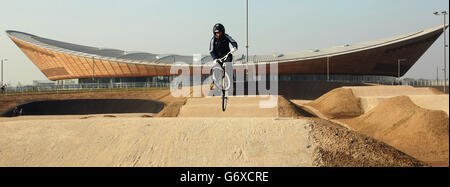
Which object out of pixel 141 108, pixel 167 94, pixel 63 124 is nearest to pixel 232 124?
pixel 63 124

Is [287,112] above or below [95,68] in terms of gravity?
below

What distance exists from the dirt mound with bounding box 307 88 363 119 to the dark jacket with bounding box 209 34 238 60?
112 feet

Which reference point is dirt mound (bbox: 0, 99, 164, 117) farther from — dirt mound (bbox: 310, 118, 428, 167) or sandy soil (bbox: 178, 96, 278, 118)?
dirt mound (bbox: 310, 118, 428, 167)

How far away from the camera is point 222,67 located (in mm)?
14305

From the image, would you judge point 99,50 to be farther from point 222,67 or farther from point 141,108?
point 222,67

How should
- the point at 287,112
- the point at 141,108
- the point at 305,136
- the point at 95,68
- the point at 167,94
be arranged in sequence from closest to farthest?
the point at 305,136, the point at 287,112, the point at 141,108, the point at 167,94, the point at 95,68

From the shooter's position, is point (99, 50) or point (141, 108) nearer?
point (141, 108)

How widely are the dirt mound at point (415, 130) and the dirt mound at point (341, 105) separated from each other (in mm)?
15435

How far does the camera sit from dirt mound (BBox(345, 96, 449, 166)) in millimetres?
20078

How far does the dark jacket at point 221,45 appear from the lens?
45.6ft

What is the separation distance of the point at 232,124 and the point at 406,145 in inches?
401

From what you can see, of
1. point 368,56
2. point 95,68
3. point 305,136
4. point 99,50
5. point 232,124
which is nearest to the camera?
point 305,136

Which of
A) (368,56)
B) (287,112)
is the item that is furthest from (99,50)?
(287,112)
